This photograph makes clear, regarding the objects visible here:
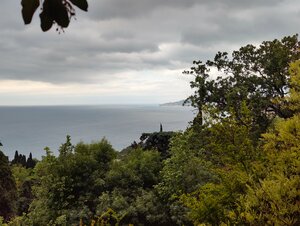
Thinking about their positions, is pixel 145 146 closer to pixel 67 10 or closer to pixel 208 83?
pixel 208 83

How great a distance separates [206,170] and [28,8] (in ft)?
56.2

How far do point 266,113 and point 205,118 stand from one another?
50.9 ft

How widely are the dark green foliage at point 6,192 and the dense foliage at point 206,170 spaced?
2.1 inches

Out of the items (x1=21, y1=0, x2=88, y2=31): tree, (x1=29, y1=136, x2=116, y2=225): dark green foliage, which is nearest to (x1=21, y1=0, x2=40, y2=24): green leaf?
(x1=21, y1=0, x2=88, y2=31): tree

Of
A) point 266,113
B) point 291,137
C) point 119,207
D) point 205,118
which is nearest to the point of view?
point 291,137

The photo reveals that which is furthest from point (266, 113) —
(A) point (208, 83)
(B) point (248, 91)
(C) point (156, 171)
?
(C) point (156, 171)

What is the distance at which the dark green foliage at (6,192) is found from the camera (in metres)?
18.0

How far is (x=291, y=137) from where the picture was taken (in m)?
7.00

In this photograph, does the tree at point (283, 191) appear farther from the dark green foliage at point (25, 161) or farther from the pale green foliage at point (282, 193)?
the dark green foliage at point (25, 161)

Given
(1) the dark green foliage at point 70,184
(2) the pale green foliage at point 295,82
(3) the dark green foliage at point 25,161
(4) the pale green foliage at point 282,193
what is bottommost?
(3) the dark green foliage at point 25,161

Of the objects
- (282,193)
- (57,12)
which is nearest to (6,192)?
(282,193)

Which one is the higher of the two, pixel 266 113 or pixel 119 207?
pixel 266 113

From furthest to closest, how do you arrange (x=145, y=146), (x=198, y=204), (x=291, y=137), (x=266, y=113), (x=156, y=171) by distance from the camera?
(x=145, y=146) < (x=266, y=113) < (x=156, y=171) < (x=198, y=204) < (x=291, y=137)

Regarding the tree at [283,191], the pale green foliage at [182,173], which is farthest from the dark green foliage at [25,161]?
the tree at [283,191]
